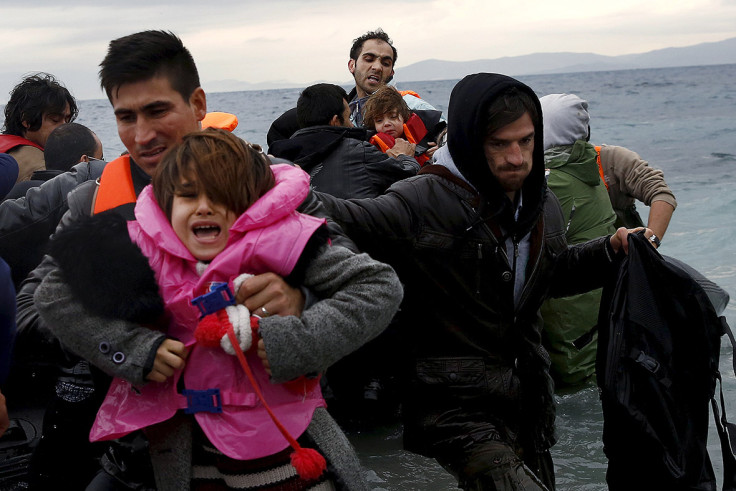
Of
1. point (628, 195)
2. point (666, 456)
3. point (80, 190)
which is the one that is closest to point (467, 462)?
point (666, 456)

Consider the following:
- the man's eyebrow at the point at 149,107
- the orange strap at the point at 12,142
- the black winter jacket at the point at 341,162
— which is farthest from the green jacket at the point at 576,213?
the orange strap at the point at 12,142

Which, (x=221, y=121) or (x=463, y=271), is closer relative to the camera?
(x=463, y=271)

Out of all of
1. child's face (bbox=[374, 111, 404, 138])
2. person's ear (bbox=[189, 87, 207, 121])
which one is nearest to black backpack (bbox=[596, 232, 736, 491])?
person's ear (bbox=[189, 87, 207, 121])

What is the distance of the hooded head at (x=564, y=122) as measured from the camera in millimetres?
5172

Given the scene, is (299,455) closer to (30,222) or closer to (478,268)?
(478,268)

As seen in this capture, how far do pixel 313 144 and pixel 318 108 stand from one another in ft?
1.46

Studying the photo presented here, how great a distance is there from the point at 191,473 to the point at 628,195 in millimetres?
3931

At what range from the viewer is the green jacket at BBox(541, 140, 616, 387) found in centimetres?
512

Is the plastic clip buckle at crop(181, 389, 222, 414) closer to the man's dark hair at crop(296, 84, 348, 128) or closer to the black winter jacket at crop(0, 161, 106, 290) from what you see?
the black winter jacket at crop(0, 161, 106, 290)

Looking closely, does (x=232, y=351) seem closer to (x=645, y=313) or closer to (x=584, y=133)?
(x=645, y=313)

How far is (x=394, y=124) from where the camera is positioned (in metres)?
6.35

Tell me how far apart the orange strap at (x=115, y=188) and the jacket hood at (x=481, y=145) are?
1332 mm

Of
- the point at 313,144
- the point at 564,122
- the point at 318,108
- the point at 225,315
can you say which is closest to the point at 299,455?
the point at 225,315

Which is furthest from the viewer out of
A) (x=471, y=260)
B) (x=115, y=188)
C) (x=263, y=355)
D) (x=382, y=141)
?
(x=382, y=141)
